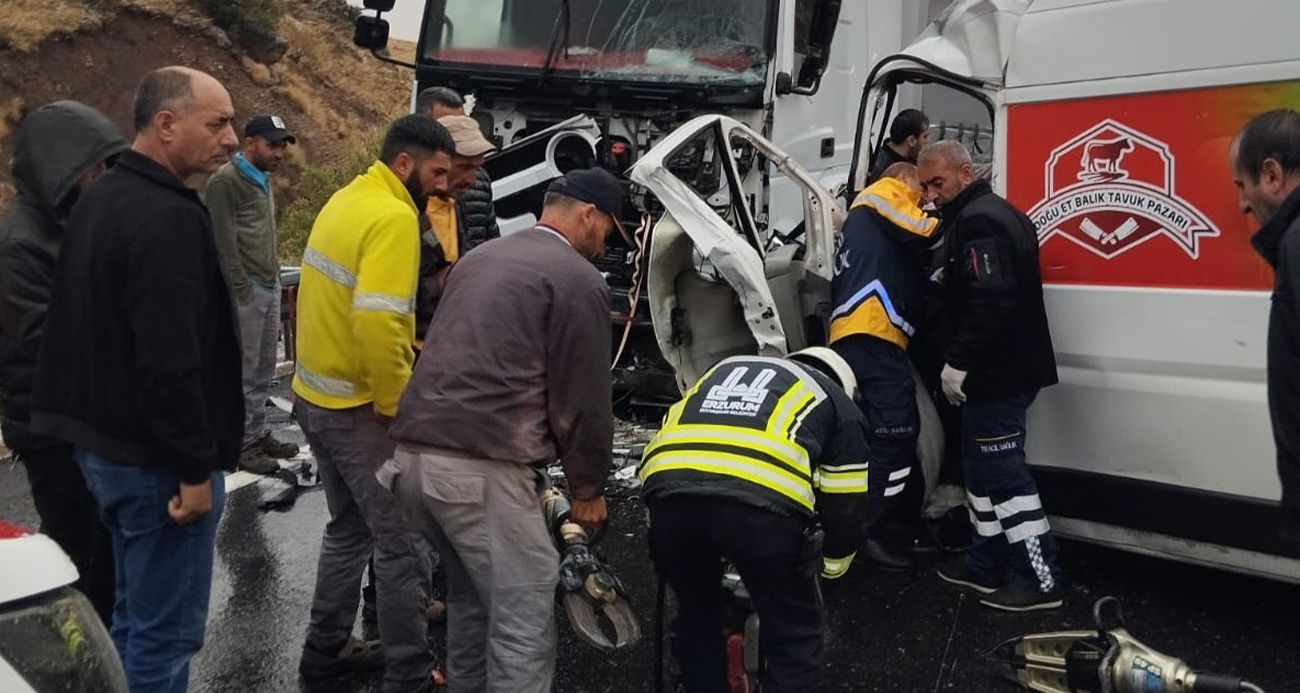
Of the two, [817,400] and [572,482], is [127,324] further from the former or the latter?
[817,400]

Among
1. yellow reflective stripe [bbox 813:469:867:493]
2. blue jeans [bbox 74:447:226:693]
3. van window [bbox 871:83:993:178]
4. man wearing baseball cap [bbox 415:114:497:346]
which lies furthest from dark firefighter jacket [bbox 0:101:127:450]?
van window [bbox 871:83:993:178]

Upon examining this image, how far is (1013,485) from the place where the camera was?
4.29m

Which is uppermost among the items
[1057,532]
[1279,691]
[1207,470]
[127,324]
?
[127,324]

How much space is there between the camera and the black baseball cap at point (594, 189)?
3271 millimetres

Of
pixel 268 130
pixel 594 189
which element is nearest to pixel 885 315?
pixel 594 189

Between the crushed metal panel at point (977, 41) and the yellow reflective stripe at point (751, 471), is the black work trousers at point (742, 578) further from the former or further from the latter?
the crushed metal panel at point (977, 41)

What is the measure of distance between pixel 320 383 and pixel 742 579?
4.90ft

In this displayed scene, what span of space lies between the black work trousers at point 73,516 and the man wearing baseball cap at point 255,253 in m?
2.36

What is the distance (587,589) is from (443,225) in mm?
1709

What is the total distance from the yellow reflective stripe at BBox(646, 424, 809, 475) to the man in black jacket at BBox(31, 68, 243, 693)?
1.18 meters

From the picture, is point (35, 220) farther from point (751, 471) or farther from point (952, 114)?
point (952, 114)

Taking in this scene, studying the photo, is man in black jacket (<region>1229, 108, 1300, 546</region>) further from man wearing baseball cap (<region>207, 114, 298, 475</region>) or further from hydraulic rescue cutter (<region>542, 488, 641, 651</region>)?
man wearing baseball cap (<region>207, 114, 298, 475</region>)

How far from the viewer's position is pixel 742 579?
10.3ft

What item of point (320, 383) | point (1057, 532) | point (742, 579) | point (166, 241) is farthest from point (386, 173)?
point (1057, 532)
